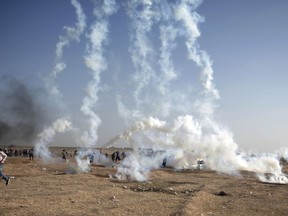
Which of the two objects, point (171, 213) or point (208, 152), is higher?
point (208, 152)

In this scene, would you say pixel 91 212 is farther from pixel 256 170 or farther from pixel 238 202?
pixel 256 170

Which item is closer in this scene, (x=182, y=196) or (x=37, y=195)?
(x=37, y=195)

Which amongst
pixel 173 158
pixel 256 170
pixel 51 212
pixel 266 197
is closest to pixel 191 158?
pixel 173 158

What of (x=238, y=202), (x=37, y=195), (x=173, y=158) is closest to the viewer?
(x=37, y=195)

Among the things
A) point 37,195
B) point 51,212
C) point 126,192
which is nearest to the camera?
point 51,212

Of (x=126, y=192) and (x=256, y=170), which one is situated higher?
(x=256, y=170)

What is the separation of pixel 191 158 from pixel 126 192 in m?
26.7

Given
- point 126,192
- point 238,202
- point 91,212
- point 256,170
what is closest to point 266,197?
point 238,202

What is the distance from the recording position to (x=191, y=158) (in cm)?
4478

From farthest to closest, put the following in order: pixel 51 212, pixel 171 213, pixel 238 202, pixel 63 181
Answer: pixel 63 181 < pixel 238 202 < pixel 171 213 < pixel 51 212

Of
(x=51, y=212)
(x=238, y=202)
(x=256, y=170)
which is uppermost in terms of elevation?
(x=256, y=170)

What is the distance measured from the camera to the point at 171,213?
13938mm

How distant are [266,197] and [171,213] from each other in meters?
8.72

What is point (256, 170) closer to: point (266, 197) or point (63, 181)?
point (266, 197)
